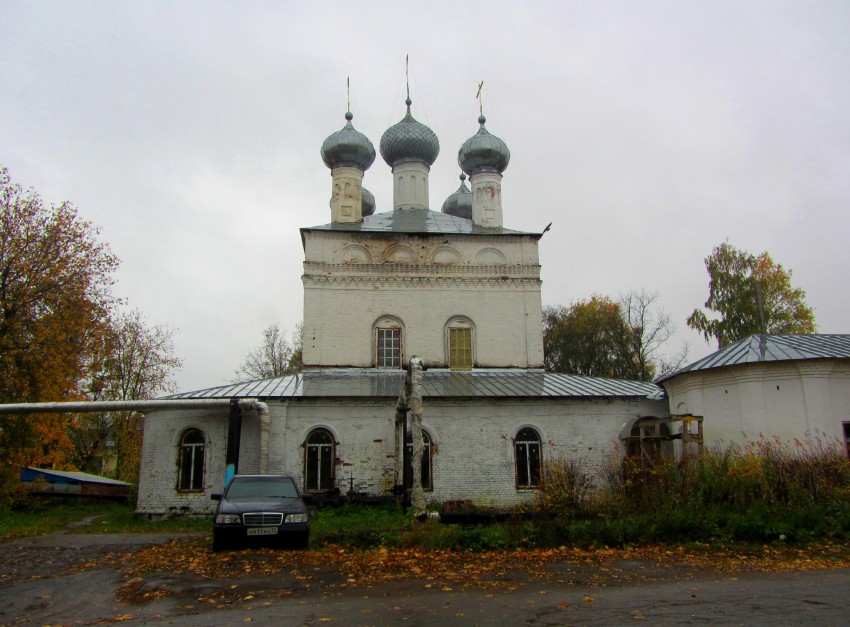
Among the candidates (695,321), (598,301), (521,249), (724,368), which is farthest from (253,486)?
(598,301)

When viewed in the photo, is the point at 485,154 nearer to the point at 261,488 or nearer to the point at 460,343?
the point at 460,343

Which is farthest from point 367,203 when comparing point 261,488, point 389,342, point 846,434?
point 846,434

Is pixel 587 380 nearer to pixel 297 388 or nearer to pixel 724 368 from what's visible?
pixel 724 368

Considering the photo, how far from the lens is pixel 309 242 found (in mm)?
20578

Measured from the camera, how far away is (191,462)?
16594 millimetres

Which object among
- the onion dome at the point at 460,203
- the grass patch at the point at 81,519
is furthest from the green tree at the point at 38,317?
the onion dome at the point at 460,203

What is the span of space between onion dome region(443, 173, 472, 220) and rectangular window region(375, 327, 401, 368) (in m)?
8.84

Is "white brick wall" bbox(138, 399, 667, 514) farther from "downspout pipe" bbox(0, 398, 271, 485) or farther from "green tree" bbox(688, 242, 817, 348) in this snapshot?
"green tree" bbox(688, 242, 817, 348)

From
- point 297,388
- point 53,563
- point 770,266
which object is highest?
point 770,266

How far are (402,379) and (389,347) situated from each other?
2.07 m

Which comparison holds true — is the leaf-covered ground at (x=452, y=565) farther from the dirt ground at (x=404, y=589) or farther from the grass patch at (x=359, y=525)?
the grass patch at (x=359, y=525)

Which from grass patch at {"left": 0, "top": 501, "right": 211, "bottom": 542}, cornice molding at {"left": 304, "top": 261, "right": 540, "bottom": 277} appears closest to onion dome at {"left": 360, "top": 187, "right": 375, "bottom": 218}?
cornice molding at {"left": 304, "top": 261, "right": 540, "bottom": 277}

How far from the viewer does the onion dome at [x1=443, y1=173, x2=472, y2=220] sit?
2760 centimetres

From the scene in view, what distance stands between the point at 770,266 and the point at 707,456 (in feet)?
65.8
